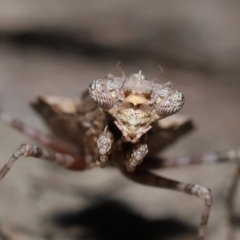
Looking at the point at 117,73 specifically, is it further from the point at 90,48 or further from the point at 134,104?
the point at 134,104

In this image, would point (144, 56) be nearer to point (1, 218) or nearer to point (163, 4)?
point (163, 4)

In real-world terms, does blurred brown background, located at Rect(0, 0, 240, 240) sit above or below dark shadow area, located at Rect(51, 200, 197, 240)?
above

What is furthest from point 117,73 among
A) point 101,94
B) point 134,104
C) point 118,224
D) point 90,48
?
point 134,104

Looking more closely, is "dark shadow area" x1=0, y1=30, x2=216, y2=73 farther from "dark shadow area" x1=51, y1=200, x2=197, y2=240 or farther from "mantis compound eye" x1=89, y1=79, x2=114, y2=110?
"mantis compound eye" x1=89, y1=79, x2=114, y2=110

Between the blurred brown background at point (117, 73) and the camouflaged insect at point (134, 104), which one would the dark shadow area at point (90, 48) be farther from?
the camouflaged insect at point (134, 104)

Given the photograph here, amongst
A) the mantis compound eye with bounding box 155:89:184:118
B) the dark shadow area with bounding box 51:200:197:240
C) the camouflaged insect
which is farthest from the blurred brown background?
the mantis compound eye with bounding box 155:89:184:118

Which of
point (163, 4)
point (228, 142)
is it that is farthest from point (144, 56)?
point (228, 142)

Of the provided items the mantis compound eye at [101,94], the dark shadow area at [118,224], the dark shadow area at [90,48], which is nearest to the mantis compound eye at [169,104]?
the mantis compound eye at [101,94]
